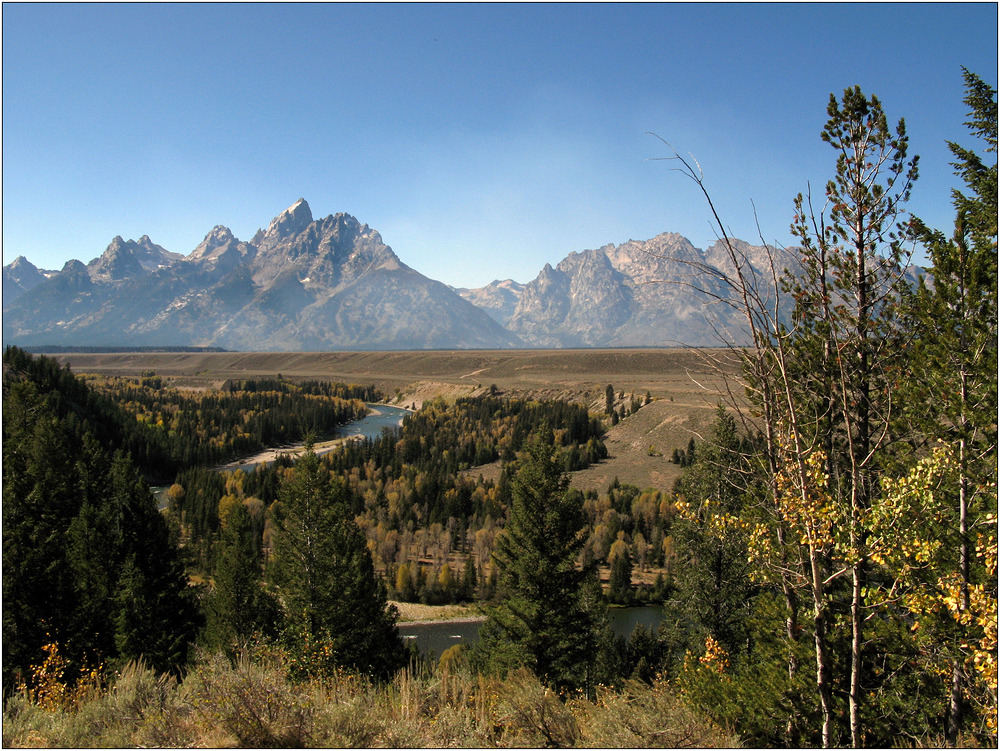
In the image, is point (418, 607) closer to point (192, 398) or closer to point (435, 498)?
point (435, 498)

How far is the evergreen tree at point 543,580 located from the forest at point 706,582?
2.7 inches

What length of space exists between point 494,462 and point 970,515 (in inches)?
2915

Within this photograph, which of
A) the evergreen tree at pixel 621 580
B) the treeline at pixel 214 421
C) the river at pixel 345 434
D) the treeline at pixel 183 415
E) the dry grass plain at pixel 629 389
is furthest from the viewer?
the river at pixel 345 434

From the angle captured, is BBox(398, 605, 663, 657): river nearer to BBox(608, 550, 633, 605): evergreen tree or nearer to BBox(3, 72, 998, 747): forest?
BBox(608, 550, 633, 605): evergreen tree

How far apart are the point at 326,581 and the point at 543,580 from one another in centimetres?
669

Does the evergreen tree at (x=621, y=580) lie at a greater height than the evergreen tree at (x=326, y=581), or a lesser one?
lesser

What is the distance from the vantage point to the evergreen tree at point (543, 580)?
1634cm

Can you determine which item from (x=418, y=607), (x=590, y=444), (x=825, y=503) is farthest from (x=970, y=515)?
(x=590, y=444)

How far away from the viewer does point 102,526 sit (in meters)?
19.2

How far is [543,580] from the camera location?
16.7 meters

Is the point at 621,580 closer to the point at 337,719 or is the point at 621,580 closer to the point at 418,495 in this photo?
the point at 418,495

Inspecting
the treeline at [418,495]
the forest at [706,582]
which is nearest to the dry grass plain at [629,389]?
the forest at [706,582]

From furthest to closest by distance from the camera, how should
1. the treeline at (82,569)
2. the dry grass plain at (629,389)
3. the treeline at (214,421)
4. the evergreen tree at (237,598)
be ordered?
the treeline at (214,421)
the evergreen tree at (237,598)
the treeline at (82,569)
the dry grass plain at (629,389)

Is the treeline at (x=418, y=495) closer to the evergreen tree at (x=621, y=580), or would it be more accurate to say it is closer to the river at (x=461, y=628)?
the river at (x=461, y=628)
